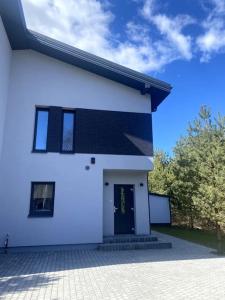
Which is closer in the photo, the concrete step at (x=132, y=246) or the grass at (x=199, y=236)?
the concrete step at (x=132, y=246)

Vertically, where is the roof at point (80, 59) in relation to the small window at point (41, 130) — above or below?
above

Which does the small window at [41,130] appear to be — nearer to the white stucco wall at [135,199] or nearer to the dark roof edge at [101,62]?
the dark roof edge at [101,62]

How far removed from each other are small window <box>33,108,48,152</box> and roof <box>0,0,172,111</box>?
8.51ft

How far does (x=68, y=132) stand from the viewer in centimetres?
1110

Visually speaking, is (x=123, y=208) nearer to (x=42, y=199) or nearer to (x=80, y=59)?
(x=42, y=199)

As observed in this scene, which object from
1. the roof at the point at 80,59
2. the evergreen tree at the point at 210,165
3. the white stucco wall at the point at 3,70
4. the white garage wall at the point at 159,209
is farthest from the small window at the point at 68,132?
the white garage wall at the point at 159,209

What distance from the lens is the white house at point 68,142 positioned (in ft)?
32.1

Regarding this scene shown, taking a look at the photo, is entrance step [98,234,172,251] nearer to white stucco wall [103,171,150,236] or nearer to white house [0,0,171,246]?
white house [0,0,171,246]

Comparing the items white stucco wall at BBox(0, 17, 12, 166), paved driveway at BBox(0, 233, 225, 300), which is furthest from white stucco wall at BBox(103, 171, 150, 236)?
white stucco wall at BBox(0, 17, 12, 166)

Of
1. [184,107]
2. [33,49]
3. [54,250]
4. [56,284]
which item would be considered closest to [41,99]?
[33,49]

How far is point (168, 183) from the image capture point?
66.5 ft

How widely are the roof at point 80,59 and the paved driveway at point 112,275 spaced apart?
705 cm

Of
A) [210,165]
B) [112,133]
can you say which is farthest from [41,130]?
[210,165]

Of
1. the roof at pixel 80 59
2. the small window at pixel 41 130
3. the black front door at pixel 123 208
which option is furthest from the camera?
the black front door at pixel 123 208
